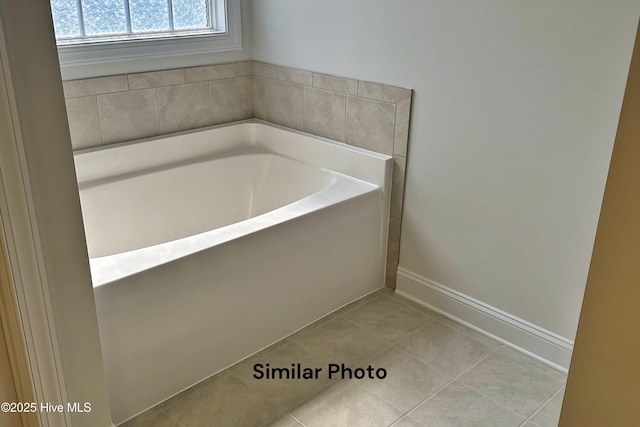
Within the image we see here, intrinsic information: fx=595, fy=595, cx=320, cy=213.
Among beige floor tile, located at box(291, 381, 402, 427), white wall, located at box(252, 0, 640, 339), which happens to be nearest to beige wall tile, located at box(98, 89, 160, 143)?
white wall, located at box(252, 0, 640, 339)

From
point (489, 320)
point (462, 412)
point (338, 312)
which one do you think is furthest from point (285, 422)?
point (489, 320)

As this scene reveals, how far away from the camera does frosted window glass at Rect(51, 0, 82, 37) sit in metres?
2.45

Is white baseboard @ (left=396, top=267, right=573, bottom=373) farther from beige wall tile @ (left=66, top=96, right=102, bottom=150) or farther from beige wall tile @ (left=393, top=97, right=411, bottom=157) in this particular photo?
beige wall tile @ (left=66, top=96, right=102, bottom=150)

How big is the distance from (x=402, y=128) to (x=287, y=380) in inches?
44.3

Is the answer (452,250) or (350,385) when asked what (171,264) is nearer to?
(350,385)

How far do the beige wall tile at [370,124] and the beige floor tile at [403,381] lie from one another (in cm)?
88

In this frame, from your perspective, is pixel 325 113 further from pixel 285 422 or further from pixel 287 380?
pixel 285 422

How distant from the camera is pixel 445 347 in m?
2.34

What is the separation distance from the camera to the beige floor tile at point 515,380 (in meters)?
2.05

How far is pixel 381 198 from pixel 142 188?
3.56ft

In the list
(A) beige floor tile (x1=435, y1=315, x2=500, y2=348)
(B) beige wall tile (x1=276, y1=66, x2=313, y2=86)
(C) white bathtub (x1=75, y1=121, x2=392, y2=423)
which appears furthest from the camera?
(B) beige wall tile (x1=276, y1=66, x2=313, y2=86)

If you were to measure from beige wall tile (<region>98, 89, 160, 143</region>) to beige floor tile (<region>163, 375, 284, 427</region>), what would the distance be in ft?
4.07

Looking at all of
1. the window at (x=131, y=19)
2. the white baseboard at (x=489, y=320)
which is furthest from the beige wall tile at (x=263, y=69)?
the white baseboard at (x=489, y=320)

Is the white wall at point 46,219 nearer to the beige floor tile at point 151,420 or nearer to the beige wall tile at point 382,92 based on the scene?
the beige floor tile at point 151,420
